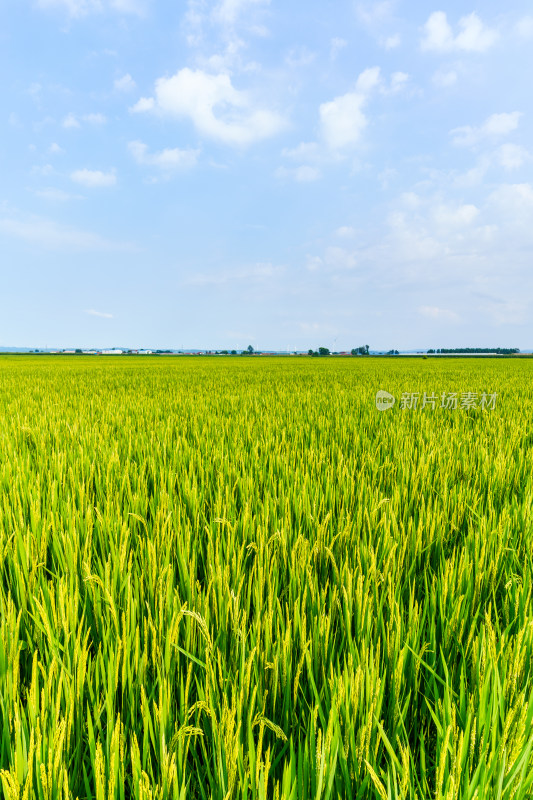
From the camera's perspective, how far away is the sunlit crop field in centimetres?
58

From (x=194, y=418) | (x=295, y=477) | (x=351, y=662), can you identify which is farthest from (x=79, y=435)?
(x=351, y=662)

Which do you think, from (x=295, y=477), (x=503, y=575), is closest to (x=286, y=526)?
(x=295, y=477)

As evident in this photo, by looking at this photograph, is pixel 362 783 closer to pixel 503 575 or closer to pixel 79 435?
pixel 503 575

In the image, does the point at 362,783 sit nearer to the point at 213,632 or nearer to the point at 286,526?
the point at 213,632

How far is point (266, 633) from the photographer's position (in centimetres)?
80

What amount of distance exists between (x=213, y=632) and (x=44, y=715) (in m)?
0.35

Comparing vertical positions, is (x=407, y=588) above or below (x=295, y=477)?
below

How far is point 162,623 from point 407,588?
0.72m

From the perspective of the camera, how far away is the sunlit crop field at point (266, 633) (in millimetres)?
581

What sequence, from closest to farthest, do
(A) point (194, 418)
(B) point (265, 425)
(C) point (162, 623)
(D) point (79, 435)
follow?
1. (C) point (162, 623)
2. (D) point (79, 435)
3. (B) point (265, 425)
4. (A) point (194, 418)

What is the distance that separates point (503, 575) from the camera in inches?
46.9

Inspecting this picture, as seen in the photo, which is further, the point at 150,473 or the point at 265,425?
the point at 265,425

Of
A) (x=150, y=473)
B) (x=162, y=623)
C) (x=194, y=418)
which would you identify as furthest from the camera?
(x=194, y=418)

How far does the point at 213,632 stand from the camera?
879 mm
